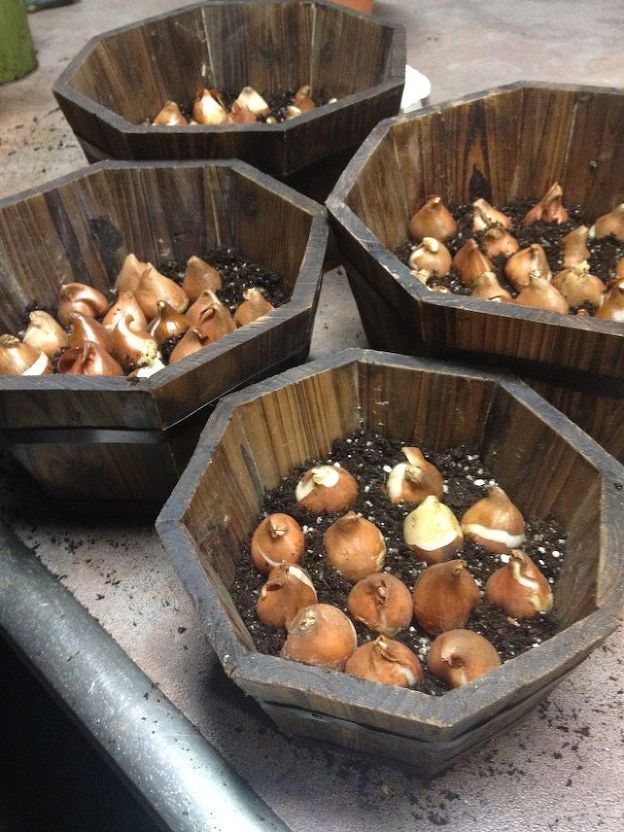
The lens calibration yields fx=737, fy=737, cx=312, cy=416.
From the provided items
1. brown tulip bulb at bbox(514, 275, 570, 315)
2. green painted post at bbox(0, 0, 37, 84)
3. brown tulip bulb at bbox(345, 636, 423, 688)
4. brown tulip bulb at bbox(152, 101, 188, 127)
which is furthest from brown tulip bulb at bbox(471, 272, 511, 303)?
green painted post at bbox(0, 0, 37, 84)

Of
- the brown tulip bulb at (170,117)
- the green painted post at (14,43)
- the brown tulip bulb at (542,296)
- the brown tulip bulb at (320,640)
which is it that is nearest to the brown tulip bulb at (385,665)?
the brown tulip bulb at (320,640)

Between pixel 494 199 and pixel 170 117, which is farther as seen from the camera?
pixel 170 117

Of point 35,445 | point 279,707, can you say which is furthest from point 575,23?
point 279,707

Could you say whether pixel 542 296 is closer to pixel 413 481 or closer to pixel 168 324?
pixel 413 481

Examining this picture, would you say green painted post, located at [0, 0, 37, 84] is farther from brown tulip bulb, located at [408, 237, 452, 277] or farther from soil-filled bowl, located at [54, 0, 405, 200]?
brown tulip bulb, located at [408, 237, 452, 277]

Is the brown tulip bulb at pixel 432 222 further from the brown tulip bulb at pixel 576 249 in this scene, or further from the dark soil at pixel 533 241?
the brown tulip bulb at pixel 576 249

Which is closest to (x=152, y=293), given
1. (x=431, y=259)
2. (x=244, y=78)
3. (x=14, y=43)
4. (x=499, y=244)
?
(x=431, y=259)
